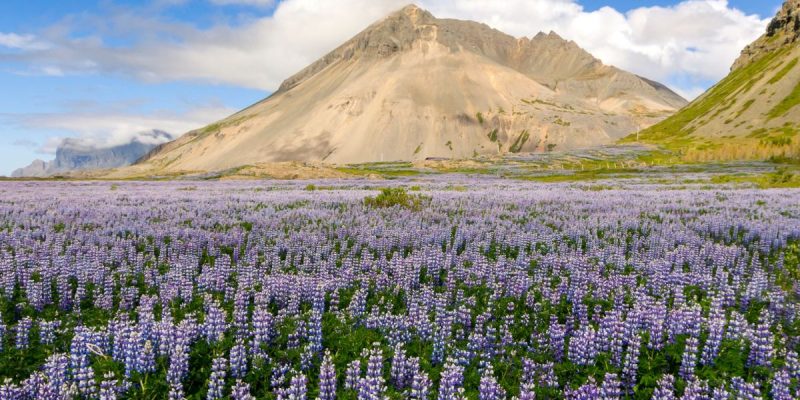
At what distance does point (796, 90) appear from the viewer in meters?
185

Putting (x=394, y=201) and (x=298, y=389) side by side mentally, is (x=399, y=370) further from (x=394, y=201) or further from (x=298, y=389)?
(x=394, y=201)

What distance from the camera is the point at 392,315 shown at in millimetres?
6586

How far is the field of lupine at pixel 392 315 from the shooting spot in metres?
Answer: 4.92

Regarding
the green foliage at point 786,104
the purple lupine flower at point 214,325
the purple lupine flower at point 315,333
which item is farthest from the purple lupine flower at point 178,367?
the green foliage at point 786,104

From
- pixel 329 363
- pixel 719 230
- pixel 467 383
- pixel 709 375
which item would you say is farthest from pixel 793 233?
pixel 329 363

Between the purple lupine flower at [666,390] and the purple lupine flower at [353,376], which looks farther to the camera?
the purple lupine flower at [353,376]

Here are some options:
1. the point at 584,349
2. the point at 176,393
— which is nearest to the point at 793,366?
the point at 584,349

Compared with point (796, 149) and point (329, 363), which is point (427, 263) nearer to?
point (329, 363)

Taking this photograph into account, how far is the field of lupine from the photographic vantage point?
16.1 feet

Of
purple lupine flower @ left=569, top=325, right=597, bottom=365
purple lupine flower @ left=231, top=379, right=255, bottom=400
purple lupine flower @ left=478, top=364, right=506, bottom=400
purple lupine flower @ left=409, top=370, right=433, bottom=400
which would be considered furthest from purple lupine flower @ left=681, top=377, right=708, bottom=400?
purple lupine flower @ left=231, top=379, right=255, bottom=400

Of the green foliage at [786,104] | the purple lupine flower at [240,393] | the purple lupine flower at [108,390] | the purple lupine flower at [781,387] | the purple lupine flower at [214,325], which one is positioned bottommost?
the purple lupine flower at [781,387]

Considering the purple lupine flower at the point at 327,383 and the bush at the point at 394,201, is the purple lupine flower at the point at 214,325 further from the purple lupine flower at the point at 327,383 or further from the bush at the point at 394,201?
the bush at the point at 394,201

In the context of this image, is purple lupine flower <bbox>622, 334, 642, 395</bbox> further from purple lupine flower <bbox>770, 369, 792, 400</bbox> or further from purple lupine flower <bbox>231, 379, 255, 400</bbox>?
purple lupine flower <bbox>231, 379, 255, 400</bbox>

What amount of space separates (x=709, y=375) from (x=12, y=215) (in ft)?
57.4
